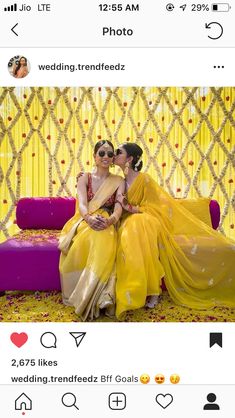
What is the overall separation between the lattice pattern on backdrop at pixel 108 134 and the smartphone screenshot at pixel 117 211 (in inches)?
0.5

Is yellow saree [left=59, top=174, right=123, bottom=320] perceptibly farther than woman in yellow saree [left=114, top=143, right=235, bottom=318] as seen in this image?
No

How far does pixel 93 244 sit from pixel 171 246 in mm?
417

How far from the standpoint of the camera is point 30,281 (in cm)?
216

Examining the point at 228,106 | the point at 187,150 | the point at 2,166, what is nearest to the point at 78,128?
the point at 2,166
